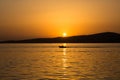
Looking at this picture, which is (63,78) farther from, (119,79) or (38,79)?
(119,79)

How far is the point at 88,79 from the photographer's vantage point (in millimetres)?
33219

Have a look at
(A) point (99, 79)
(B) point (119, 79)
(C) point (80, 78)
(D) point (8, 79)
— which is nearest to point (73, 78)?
(C) point (80, 78)

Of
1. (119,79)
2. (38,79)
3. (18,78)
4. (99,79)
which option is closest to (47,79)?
(38,79)

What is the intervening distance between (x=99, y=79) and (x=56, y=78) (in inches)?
186

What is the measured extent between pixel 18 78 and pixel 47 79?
137 inches

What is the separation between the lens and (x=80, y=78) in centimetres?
3400

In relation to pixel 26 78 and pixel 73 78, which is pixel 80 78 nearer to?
pixel 73 78

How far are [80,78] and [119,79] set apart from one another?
4236 mm

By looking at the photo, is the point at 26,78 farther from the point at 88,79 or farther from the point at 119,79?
the point at 119,79

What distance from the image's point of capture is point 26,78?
34281mm

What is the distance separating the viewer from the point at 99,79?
33.3m

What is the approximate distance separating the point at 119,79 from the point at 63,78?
6.12m

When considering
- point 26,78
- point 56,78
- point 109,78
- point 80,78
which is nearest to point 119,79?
point 109,78

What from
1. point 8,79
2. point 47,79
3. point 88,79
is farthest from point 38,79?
point 88,79
